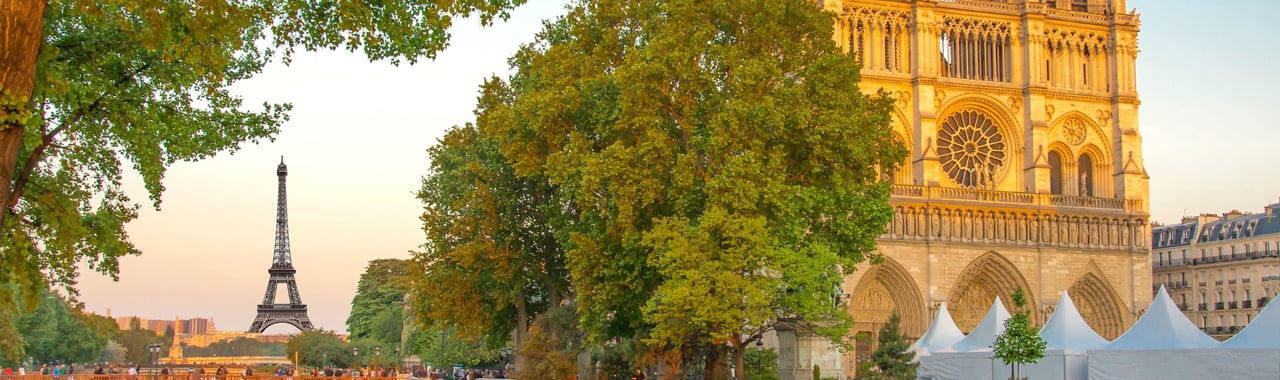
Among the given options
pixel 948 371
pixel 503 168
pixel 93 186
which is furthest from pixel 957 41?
pixel 93 186

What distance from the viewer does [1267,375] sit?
90.8ft

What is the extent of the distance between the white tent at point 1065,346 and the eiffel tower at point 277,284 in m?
77.9

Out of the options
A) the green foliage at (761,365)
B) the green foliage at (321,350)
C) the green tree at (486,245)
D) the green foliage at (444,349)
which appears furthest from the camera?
the green foliage at (321,350)

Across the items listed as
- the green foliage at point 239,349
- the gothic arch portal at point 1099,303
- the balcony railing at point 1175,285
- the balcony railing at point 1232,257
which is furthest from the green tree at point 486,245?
the green foliage at point 239,349

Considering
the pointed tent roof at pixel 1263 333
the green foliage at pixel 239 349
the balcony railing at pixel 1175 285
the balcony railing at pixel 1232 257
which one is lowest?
the green foliage at pixel 239 349

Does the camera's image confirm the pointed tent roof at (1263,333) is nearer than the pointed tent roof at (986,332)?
Yes

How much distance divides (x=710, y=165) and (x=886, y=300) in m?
24.1

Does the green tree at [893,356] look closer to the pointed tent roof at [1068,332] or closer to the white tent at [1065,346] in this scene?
the white tent at [1065,346]

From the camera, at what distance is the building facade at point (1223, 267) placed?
60.5 meters

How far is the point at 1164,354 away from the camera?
30.3 metres

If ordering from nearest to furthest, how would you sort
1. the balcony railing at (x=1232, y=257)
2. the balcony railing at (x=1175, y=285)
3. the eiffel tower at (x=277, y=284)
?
1. the balcony railing at (x=1232, y=257)
2. the balcony railing at (x=1175, y=285)
3. the eiffel tower at (x=277, y=284)

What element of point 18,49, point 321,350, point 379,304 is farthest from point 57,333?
point 18,49

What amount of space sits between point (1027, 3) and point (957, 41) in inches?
120

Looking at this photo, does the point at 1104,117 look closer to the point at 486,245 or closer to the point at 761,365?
the point at 761,365
